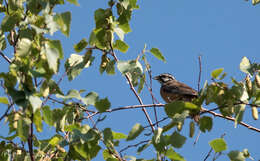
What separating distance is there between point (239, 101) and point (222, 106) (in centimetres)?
16

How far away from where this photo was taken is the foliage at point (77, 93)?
322 cm

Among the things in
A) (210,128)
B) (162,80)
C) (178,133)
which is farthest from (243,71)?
(162,80)

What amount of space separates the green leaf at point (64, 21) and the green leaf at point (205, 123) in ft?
4.51

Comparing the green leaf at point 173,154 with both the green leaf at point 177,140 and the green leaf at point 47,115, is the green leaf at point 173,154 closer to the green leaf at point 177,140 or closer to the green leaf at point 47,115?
the green leaf at point 177,140

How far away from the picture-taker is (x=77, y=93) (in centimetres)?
341

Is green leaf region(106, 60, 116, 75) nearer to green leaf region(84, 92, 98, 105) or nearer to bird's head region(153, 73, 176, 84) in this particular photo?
green leaf region(84, 92, 98, 105)

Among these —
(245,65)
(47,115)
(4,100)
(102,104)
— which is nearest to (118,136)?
(102,104)

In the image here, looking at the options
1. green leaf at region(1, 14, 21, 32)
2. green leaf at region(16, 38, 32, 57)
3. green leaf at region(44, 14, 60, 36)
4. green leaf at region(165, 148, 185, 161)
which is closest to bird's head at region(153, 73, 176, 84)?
green leaf at region(1, 14, 21, 32)

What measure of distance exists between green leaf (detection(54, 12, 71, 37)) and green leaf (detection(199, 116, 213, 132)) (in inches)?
54.1

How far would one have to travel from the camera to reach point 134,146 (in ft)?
13.1

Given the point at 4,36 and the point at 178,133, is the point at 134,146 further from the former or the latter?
the point at 4,36

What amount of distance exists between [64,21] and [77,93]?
59 centimetres

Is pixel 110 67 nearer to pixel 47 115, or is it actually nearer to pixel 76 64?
pixel 76 64

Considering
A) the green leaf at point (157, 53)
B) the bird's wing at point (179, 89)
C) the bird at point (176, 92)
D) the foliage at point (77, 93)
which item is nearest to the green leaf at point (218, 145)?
the foliage at point (77, 93)
